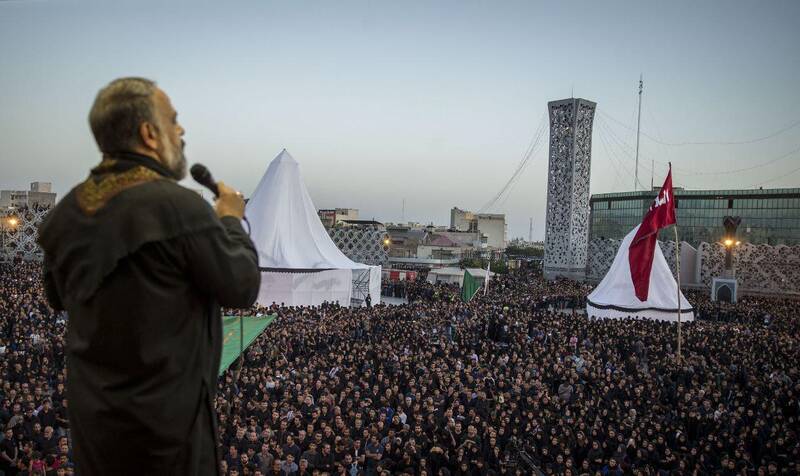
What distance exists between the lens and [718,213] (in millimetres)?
53188

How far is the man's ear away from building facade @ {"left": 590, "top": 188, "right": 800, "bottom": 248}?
5117 centimetres

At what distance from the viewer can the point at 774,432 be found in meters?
8.11

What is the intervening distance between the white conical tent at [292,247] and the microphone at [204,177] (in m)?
17.2

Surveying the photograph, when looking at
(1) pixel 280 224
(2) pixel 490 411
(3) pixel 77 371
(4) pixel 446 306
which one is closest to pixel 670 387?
(2) pixel 490 411

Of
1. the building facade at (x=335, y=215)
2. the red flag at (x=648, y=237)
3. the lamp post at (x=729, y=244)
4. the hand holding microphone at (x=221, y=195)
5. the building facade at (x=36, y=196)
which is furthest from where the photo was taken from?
the building facade at (x=335, y=215)

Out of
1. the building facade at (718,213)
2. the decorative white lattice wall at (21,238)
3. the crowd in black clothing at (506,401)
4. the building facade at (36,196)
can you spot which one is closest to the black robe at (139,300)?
the crowd in black clothing at (506,401)

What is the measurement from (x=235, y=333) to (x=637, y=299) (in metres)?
14.0

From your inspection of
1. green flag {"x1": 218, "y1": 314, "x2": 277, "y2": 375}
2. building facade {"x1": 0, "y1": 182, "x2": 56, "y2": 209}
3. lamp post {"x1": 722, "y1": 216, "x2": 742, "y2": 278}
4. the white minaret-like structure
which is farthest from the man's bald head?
building facade {"x1": 0, "y1": 182, "x2": 56, "y2": 209}

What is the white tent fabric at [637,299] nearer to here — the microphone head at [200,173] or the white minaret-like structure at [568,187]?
the white minaret-like structure at [568,187]

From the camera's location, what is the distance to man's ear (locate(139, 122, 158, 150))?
148cm

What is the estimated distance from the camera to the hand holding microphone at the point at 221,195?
157cm

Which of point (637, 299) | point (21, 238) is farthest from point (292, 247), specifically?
point (21, 238)

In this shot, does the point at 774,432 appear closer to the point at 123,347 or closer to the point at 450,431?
the point at 450,431

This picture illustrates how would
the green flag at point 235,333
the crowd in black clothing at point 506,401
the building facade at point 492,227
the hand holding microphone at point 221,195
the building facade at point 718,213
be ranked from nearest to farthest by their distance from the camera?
the hand holding microphone at point 221,195, the crowd in black clothing at point 506,401, the green flag at point 235,333, the building facade at point 718,213, the building facade at point 492,227
